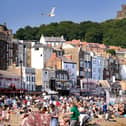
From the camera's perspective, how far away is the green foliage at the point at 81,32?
146 meters

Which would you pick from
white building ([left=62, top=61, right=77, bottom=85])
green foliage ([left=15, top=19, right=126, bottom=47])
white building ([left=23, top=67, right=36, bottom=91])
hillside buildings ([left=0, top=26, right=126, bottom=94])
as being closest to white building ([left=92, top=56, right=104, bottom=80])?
hillside buildings ([left=0, top=26, right=126, bottom=94])

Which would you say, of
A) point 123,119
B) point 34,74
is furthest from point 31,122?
point 34,74

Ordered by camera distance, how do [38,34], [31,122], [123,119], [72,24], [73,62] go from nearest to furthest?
[31,122] < [123,119] < [73,62] < [38,34] < [72,24]

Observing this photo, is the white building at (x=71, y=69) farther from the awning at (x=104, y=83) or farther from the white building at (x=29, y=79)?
the white building at (x=29, y=79)

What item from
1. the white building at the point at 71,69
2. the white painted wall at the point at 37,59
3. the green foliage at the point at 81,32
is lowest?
the white building at the point at 71,69

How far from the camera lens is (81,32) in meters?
156

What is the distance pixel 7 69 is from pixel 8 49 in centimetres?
418

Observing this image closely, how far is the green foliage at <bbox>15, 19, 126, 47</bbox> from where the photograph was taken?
479 feet

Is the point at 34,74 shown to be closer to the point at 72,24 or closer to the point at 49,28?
the point at 49,28

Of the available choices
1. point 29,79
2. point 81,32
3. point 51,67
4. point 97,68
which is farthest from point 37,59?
point 81,32

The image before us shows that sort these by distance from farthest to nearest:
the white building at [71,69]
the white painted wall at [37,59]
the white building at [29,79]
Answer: the white painted wall at [37,59] → the white building at [71,69] → the white building at [29,79]

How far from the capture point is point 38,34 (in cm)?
14612

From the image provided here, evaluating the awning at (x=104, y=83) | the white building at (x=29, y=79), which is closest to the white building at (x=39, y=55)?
the white building at (x=29, y=79)

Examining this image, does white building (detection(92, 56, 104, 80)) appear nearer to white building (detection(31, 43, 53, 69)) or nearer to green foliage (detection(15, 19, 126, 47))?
white building (detection(31, 43, 53, 69))
